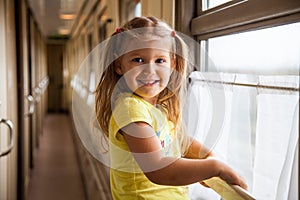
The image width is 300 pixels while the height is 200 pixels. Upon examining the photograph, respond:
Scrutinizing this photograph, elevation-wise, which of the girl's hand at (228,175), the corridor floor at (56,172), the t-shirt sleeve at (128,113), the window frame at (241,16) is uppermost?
the window frame at (241,16)

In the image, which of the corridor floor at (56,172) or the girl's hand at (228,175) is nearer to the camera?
the girl's hand at (228,175)

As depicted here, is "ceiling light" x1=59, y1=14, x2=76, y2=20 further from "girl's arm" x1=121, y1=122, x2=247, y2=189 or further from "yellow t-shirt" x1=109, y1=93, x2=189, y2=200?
"girl's arm" x1=121, y1=122, x2=247, y2=189

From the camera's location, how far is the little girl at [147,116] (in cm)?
91

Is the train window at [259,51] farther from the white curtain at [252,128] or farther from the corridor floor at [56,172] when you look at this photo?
the corridor floor at [56,172]

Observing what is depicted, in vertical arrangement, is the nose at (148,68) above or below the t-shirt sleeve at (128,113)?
above

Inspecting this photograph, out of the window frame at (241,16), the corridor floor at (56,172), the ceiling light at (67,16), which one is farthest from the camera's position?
the ceiling light at (67,16)

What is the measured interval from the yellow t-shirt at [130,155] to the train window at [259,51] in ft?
1.03

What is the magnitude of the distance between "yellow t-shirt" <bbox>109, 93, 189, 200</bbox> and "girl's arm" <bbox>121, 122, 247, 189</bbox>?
4cm

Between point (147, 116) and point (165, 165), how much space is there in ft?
0.41

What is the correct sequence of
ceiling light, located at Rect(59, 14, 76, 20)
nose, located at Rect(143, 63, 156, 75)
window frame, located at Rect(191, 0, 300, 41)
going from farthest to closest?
ceiling light, located at Rect(59, 14, 76, 20)
nose, located at Rect(143, 63, 156, 75)
window frame, located at Rect(191, 0, 300, 41)

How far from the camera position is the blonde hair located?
1048 millimetres

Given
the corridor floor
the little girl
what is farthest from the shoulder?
the corridor floor

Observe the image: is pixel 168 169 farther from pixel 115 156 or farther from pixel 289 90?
pixel 289 90

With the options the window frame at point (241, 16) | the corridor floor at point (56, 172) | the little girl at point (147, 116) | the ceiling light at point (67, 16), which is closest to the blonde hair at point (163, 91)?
the little girl at point (147, 116)
